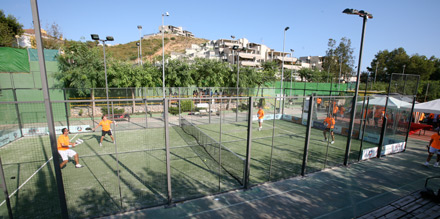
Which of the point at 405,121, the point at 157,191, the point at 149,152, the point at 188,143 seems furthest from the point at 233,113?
the point at 157,191

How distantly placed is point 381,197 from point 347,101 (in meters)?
7.87

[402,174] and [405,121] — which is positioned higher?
[405,121]

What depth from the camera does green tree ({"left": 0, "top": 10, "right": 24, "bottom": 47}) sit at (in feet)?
98.7

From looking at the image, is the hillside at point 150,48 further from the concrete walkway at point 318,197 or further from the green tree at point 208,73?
the concrete walkway at point 318,197

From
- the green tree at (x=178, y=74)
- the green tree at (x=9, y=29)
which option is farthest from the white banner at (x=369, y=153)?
the green tree at (x=9, y=29)

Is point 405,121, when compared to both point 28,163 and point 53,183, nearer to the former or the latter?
point 53,183

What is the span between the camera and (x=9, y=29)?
35.1 metres

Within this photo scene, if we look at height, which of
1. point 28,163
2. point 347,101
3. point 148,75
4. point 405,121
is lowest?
point 28,163

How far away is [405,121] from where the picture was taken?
12180mm

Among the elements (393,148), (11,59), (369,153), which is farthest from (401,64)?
(11,59)

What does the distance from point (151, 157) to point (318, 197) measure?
7465mm

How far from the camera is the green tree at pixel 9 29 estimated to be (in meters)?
30.1

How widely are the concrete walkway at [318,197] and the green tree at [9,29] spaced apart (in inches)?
1571

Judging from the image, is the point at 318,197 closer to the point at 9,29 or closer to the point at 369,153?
the point at 369,153
